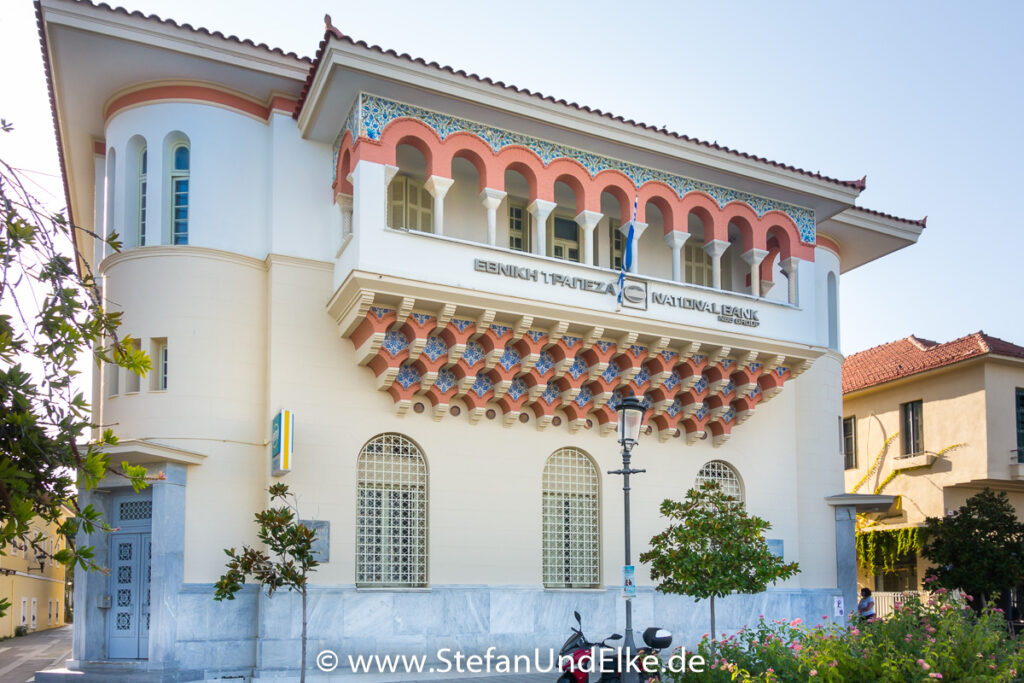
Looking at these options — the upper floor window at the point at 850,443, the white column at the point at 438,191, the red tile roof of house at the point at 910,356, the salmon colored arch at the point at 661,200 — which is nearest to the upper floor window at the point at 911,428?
the red tile roof of house at the point at 910,356

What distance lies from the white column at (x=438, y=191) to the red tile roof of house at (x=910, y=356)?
17.8m

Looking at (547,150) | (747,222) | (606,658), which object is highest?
(547,150)

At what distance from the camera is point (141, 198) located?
59.1 feet

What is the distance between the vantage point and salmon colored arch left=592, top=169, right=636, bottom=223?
1914 cm

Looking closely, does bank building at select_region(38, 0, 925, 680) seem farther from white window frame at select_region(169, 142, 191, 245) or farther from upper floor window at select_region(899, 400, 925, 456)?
upper floor window at select_region(899, 400, 925, 456)

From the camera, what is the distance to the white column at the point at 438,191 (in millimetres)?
17250

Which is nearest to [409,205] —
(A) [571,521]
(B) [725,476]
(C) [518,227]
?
(C) [518,227]

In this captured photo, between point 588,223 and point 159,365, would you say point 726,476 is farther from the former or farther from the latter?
point 159,365

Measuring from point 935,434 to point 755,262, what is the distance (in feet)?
39.3

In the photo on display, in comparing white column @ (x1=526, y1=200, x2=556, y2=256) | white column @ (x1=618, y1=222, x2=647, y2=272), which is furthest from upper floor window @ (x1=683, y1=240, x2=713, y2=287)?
white column @ (x1=526, y1=200, x2=556, y2=256)

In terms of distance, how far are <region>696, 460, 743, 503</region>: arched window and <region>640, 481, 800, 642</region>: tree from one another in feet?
15.6

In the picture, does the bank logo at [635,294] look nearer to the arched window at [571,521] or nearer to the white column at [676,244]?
the white column at [676,244]

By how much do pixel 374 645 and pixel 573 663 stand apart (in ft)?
15.7

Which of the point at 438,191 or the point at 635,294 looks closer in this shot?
the point at 438,191
